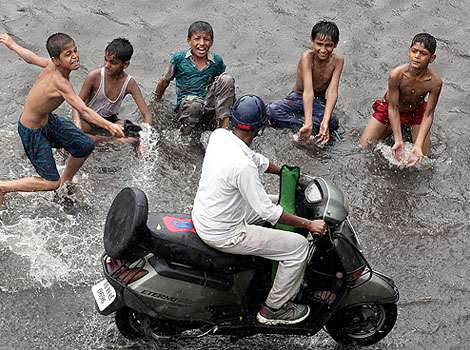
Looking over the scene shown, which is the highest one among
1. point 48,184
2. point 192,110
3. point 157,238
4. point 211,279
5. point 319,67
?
A: point 319,67

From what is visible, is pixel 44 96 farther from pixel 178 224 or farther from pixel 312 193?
pixel 312 193

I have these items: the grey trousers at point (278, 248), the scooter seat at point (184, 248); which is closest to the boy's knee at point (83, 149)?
the scooter seat at point (184, 248)

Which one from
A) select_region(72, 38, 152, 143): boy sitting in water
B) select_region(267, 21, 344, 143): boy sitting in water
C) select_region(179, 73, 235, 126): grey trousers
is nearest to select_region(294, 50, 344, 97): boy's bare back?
select_region(267, 21, 344, 143): boy sitting in water

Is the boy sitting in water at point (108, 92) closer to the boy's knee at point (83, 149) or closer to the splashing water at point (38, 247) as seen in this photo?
the boy's knee at point (83, 149)

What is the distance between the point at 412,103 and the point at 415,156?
65 centimetres

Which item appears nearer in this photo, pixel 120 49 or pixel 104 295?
pixel 104 295

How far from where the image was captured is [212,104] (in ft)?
25.0

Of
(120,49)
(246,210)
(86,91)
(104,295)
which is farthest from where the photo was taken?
(86,91)

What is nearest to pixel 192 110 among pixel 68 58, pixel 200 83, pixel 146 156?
pixel 200 83

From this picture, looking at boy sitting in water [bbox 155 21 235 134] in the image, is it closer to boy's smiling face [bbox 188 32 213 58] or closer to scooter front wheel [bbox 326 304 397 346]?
boy's smiling face [bbox 188 32 213 58]

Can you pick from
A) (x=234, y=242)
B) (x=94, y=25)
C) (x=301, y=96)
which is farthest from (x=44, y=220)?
(x=94, y=25)

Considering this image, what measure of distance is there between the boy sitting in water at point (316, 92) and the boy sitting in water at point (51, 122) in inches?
86.3

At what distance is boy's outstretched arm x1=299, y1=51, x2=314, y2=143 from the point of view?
7426mm

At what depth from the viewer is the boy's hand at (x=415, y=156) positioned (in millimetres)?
7240
